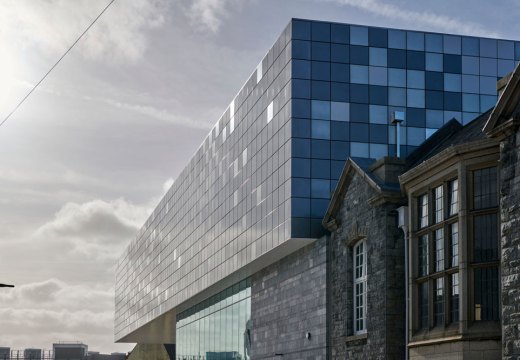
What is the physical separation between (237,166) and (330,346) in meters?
19.8

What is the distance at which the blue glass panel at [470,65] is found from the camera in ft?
167

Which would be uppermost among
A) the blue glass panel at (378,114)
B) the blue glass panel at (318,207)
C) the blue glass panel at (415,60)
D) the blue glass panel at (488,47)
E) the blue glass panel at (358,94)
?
the blue glass panel at (488,47)

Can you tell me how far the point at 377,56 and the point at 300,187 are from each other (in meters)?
8.27

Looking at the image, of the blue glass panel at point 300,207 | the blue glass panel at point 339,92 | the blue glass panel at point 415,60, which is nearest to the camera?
the blue glass panel at point 300,207

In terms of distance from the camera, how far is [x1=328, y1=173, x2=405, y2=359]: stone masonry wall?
3406 cm

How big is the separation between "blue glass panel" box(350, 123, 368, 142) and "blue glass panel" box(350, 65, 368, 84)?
2.30 metres

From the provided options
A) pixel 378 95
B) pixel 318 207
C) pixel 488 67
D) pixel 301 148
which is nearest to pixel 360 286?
pixel 318 207

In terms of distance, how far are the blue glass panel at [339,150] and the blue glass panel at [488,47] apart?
9.72 meters

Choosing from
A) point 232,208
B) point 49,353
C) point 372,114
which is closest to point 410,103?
point 372,114

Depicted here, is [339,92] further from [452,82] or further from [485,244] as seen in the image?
[485,244]

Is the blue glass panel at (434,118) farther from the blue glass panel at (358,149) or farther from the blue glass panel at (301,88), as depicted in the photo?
the blue glass panel at (301,88)

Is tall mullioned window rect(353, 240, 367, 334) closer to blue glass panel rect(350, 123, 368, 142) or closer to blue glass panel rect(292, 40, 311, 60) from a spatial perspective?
blue glass panel rect(350, 123, 368, 142)

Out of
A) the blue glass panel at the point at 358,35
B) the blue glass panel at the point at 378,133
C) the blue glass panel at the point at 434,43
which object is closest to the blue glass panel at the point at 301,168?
the blue glass panel at the point at 378,133

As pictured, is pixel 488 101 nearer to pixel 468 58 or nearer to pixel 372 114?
pixel 468 58
